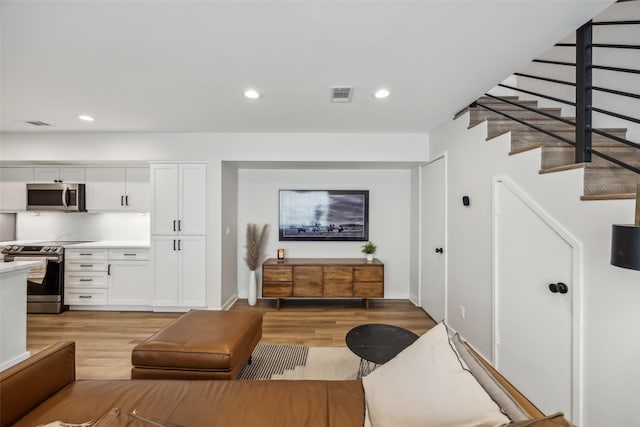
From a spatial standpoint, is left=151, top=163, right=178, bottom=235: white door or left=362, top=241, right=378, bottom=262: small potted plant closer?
left=151, top=163, right=178, bottom=235: white door

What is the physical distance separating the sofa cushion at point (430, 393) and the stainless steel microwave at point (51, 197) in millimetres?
4756

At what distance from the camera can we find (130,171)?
4.07 m

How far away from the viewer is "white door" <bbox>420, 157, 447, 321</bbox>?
3.38m

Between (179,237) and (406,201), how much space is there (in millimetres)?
3543

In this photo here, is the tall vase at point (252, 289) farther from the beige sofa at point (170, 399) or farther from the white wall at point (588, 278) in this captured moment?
the white wall at point (588, 278)

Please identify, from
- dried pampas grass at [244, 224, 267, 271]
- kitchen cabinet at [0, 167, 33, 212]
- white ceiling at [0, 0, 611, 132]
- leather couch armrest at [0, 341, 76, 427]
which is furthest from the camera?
dried pampas grass at [244, 224, 267, 271]

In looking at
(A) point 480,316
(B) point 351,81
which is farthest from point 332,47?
(A) point 480,316

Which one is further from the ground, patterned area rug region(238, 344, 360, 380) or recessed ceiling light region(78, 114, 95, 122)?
recessed ceiling light region(78, 114, 95, 122)

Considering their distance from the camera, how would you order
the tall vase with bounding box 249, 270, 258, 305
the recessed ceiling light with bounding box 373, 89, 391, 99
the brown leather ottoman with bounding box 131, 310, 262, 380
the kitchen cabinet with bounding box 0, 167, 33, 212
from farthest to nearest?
1. the tall vase with bounding box 249, 270, 258, 305
2. the kitchen cabinet with bounding box 0, 167, 33, 212
3. the recessed ceiling light with bounding box 373, 89, 391, 99
4. the brown leather ottoman with bounding box 131, 310, 262, 380

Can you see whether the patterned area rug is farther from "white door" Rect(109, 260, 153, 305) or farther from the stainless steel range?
the stainless steel range

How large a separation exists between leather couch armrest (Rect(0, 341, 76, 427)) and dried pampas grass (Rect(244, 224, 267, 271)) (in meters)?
2.76

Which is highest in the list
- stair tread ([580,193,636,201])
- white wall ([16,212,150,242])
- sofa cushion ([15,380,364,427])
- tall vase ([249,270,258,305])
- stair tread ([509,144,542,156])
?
stair tread ([509,144,542,156])

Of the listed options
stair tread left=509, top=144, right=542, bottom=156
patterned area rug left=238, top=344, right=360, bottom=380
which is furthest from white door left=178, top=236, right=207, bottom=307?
stair tread left=509, top=144, right=542, bottom=156

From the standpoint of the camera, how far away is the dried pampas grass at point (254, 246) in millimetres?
4270
